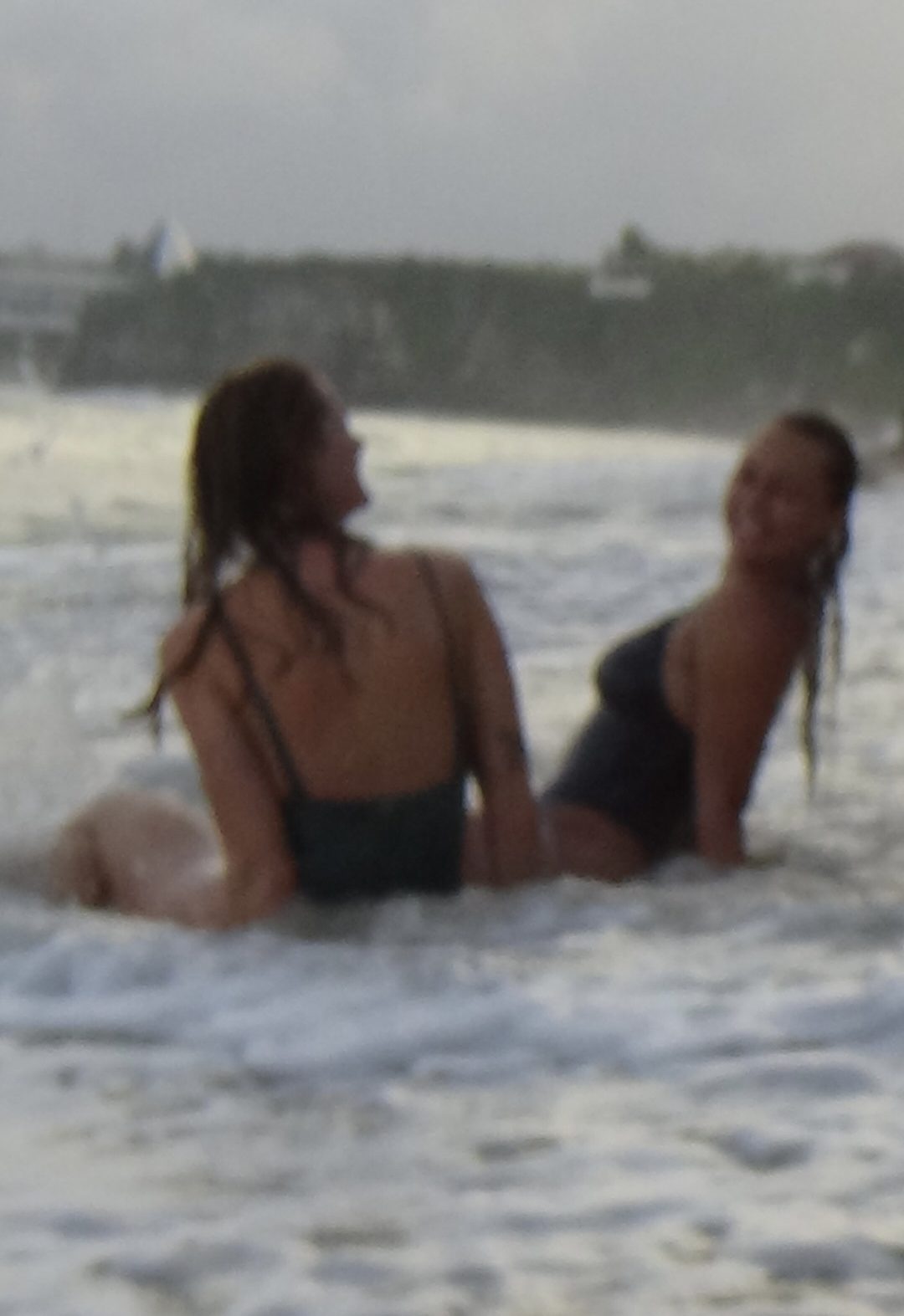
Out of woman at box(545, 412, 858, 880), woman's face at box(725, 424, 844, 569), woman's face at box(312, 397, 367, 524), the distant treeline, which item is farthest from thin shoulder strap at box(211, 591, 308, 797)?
the distant treeline

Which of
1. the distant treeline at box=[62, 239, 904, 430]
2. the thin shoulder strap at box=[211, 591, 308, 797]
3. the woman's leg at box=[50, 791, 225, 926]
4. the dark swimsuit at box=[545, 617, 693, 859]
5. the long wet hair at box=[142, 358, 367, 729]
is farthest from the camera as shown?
the distant treeline at box=[62, 239, 904, 430]

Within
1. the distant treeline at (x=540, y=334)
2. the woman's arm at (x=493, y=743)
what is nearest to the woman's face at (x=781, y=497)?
the woman's arm at (x=493, y=743)

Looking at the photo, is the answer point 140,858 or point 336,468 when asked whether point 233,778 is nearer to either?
point 336,468

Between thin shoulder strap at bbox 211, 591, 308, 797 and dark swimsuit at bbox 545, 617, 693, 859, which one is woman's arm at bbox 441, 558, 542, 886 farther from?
dark swimsuit at bbox 545, 617, 693, 859

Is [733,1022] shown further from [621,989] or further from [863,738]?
[863,738]

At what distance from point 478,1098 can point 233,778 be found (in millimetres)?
800

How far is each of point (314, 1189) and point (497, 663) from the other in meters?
1.27

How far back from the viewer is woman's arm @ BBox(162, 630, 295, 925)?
353 centimetres

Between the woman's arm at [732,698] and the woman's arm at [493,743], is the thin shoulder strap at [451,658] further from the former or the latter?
the woman's arm at [732,698]

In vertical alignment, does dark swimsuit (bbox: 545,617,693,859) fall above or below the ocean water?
above

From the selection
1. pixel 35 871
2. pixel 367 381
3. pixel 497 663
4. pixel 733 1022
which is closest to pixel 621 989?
pixel 733 1022

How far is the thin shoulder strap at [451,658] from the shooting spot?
11.8 ft

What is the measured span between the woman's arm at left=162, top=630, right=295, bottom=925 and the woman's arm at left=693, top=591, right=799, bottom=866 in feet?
2.92

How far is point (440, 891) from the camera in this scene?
3781 millimetres
